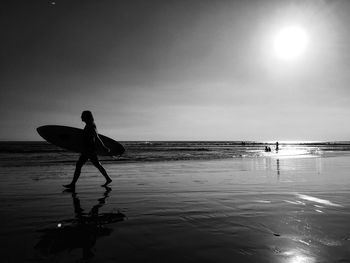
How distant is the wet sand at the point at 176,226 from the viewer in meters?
3.53

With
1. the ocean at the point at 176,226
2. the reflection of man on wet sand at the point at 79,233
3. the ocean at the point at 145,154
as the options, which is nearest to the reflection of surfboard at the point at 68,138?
the ocean at the point at 176,226

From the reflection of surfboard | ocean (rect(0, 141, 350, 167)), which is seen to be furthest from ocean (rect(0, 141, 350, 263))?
ocean (rect(0, 141, 350, 167))

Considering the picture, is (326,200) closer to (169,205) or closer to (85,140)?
(169,205)

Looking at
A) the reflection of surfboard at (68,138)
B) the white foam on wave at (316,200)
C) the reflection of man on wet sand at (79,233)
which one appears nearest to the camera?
the reflection of man on wet sand at (79,233)

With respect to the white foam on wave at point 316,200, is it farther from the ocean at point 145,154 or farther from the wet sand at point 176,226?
the ocean at point 145,154

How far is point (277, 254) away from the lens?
3504 millimetres

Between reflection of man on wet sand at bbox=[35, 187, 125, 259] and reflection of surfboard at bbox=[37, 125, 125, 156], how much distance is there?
299 inches

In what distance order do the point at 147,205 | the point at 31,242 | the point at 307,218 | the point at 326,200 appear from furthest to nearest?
the point at 326,200
the point at 147,205
the point at 307,218
the point at 31,242

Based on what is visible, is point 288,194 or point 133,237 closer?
point 133,237

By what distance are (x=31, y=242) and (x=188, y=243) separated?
197 cm

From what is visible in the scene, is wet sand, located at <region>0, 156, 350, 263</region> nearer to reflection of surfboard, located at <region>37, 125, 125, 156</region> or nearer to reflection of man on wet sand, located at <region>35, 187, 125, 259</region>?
reflection of man on wet sand, located at <region>35, 187, 125, 259</region>

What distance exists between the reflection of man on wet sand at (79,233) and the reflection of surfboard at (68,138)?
7604 millimetres

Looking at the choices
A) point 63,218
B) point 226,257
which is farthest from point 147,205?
point 226,257

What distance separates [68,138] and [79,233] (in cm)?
983
